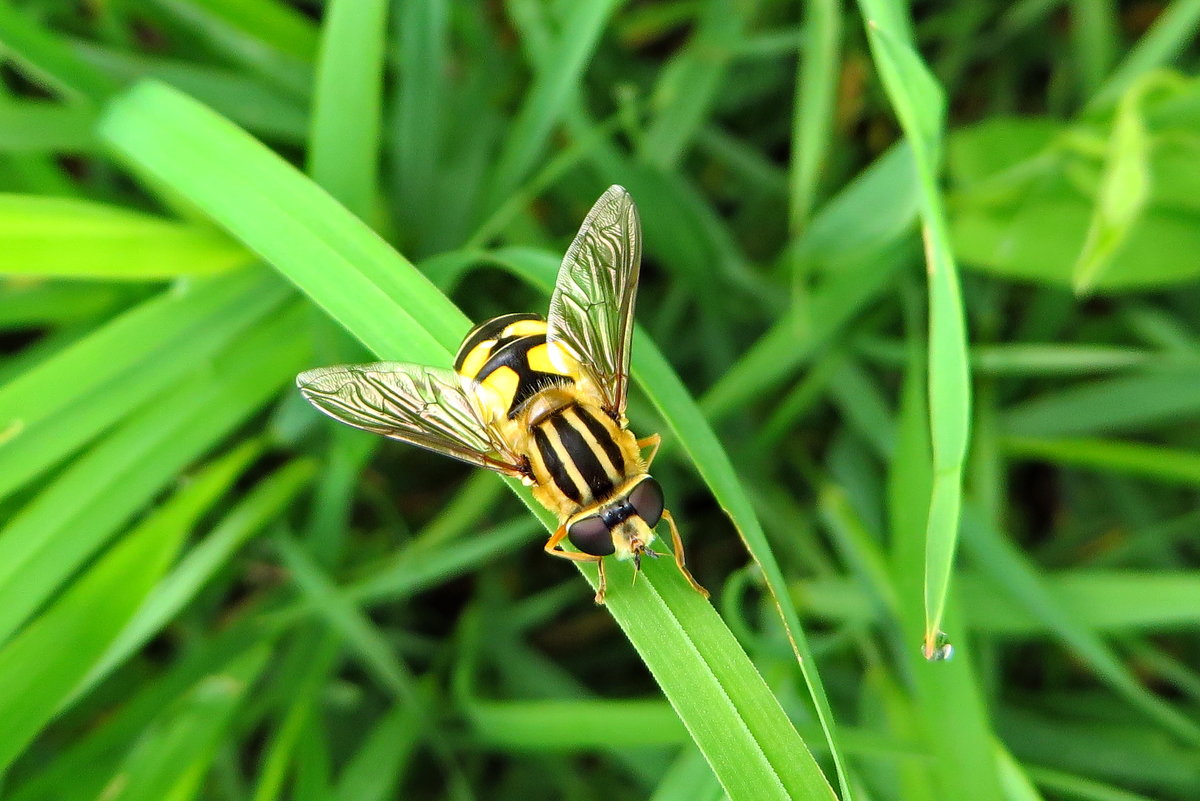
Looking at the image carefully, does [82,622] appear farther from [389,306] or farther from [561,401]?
[561,401]

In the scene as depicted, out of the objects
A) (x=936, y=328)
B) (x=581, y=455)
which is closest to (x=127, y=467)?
(x=581, y=455)

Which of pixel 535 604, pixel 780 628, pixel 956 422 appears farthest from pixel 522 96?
pixel 956 422

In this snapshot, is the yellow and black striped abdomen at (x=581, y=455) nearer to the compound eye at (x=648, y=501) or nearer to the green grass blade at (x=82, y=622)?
the compound eye at (x=648, y=501)

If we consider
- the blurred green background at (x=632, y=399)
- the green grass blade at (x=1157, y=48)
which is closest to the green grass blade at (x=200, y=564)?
the blurred green background at (x=632, y=399)

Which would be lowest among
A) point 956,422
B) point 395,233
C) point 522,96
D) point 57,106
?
point 956,422

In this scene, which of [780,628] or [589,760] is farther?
[589,760]

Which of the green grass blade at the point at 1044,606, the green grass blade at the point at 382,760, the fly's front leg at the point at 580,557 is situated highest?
the green grass blade at the point at 1044,606

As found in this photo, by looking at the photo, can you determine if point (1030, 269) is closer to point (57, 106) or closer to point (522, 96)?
point (522, 96)
